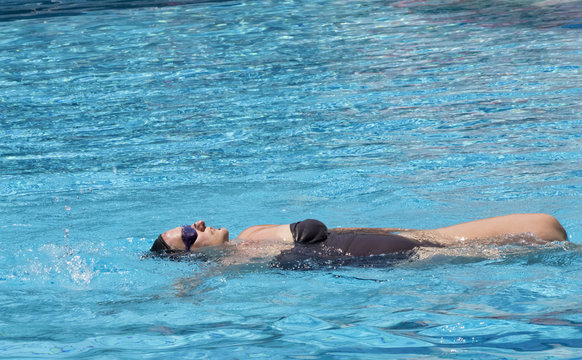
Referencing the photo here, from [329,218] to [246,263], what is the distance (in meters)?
1.70

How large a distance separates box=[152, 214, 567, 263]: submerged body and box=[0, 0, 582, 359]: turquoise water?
0.13 metres

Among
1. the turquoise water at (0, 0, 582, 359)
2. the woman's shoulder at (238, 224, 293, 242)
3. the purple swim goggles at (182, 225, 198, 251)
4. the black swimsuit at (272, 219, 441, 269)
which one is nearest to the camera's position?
the turquoise water at (0, 0, 582, 359)

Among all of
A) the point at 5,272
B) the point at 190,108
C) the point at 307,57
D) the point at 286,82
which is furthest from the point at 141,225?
the point at 307,57

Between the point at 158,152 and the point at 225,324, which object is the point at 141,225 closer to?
the point at 158,152

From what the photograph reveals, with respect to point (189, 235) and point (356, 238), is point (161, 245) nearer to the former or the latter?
point (189, 235)

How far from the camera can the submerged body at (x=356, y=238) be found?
5.04 m

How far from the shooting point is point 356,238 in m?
5.11

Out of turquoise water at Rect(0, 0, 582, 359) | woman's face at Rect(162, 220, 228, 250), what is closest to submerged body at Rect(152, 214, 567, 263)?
woman's face at Rect(162, 220, 228, 250)

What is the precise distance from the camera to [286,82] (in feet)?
36.6

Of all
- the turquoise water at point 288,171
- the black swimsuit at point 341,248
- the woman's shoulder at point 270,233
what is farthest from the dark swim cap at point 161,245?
the black swimsuit at point 341,248

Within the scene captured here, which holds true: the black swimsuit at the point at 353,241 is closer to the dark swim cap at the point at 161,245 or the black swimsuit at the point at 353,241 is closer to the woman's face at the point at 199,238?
the woman's face at the point at 199,238

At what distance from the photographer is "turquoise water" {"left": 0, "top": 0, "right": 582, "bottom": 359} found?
13.9ft

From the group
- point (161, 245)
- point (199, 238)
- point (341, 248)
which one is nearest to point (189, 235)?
point (199, 238)

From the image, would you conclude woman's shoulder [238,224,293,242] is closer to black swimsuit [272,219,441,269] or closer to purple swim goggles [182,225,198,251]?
black swimsuit [272,219,441,269]
